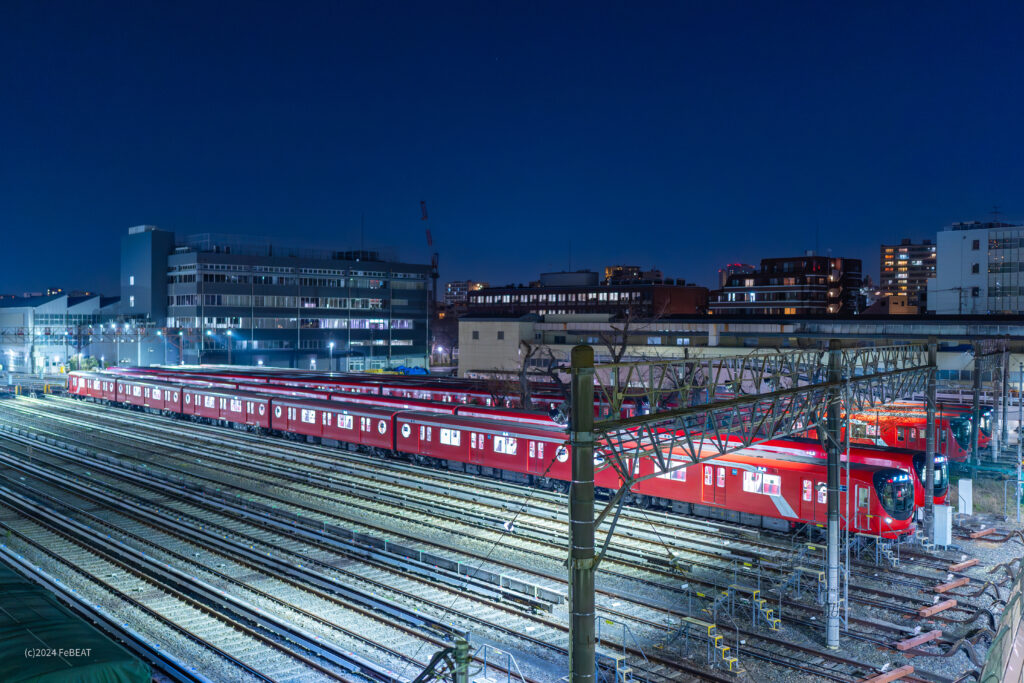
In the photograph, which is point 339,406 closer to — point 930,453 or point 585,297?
point 930,453

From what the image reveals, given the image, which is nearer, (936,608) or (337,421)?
(936,608)

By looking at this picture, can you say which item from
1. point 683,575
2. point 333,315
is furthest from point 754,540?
point 333,315

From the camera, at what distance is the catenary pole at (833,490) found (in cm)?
1661

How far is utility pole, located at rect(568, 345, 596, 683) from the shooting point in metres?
9.92

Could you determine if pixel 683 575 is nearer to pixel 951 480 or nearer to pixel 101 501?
pixel 951 480

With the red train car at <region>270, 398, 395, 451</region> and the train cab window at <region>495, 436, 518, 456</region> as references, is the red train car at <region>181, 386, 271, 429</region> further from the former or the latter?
the train cab window at <region>495, 436, 518, 456</region>

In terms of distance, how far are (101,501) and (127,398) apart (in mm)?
36758

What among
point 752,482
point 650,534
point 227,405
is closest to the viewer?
point 752,482


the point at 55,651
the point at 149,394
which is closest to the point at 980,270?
the point at 149,394

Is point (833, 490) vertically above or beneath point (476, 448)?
above

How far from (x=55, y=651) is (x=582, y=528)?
7119 millimetres

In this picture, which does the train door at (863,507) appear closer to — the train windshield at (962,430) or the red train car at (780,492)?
the red train car at (780,492)

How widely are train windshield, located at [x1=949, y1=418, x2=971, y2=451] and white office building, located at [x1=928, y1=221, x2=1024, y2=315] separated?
1497 inches

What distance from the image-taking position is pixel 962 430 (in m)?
37.5
